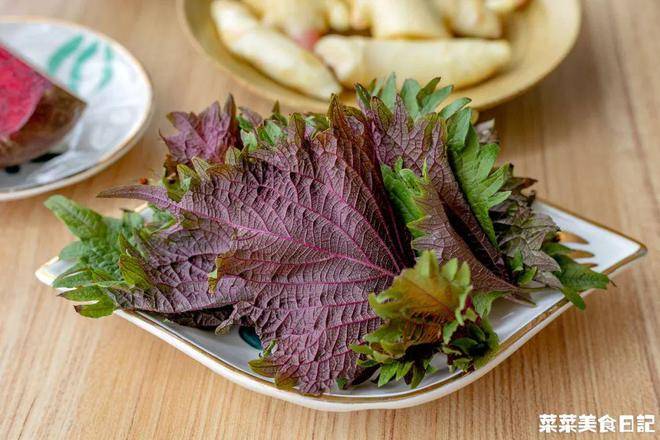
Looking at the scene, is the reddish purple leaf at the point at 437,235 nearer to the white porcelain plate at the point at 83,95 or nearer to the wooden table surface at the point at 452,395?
the wooden table surface at the point at 452,395

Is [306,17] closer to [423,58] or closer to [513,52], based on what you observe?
[423,58]

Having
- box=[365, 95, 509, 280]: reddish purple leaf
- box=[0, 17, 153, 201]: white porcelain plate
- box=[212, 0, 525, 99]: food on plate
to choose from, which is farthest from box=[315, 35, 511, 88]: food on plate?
box=[365, 95, 509, 280]: reddish purple leaf

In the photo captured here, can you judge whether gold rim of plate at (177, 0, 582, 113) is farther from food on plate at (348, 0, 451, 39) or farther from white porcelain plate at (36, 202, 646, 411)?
white porcelain plate at (36, 202, 646, 411)

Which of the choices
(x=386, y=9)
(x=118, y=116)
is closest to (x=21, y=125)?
(x=118, y=116)

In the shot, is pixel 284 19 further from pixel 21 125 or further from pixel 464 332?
pixel 464 332

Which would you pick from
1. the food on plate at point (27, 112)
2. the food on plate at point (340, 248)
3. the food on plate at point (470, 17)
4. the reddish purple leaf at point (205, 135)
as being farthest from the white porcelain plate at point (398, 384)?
the food on plate at point (470, 17)

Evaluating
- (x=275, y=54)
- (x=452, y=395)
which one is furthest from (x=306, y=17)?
(x=452, y=395)
